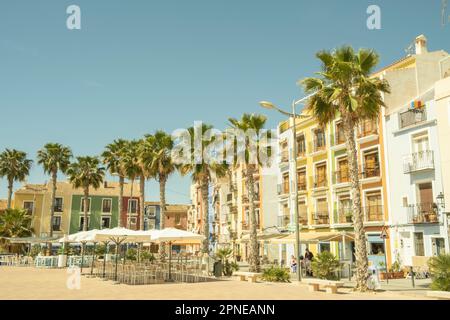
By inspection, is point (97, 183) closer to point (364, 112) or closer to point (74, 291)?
point (74, 291)

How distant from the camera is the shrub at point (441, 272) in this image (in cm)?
1578

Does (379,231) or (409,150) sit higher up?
(409,150)

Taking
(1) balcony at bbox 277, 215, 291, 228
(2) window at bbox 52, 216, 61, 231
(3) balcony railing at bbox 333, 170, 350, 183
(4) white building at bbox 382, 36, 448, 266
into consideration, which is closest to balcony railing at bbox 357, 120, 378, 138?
(4) white building at bbox 382, 36, 448, 266

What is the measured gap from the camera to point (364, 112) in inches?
777

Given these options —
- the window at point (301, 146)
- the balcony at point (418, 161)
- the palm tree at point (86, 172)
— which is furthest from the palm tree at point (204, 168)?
the palm tree at point (86, 172)

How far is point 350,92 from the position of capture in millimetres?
19547

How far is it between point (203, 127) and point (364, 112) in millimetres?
14888

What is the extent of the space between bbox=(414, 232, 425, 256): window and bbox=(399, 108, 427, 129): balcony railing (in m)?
6.97

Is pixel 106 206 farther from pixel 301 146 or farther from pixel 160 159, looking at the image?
pixel 301 146

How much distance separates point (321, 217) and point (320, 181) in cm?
293

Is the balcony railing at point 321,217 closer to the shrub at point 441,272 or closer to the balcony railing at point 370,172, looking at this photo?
the balcony railing at point 370,172

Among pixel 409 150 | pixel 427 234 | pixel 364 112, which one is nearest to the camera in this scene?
pixel 364 112

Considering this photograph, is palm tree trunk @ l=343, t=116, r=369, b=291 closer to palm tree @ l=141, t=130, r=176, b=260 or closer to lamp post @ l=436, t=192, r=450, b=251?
lamp post @ l=436, t=192, r=450, b=251
